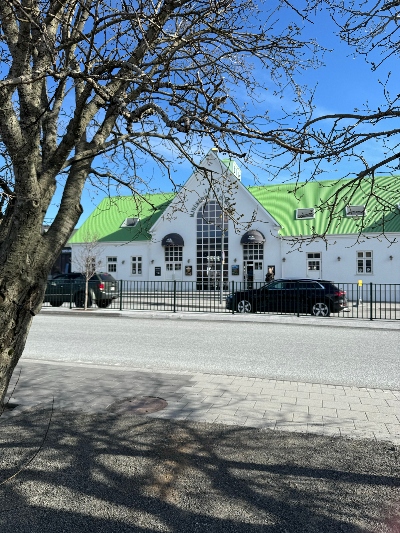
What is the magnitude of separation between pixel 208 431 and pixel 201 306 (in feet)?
48.1

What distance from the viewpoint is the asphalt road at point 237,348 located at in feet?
25.1

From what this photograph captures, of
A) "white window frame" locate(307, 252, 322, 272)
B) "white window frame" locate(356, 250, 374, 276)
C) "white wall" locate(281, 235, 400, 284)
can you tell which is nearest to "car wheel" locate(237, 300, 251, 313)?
"white wall" locate(281, 235, 400, 284)

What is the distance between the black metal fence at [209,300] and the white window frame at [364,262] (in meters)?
11.9

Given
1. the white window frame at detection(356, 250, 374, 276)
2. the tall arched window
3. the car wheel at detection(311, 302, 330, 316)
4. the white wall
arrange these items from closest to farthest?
the car wheel at detection(311, 302, 330, 316)
the white wall
the white window frame at detection(356, 250, 374, 276)
the tall arched window

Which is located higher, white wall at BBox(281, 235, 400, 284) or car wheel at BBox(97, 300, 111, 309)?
white wall at BBox(281, 235, 400, 284)

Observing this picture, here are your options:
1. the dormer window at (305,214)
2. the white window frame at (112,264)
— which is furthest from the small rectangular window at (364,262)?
the white window frame at (112,264)

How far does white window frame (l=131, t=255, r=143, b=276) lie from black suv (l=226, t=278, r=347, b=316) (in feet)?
71.8

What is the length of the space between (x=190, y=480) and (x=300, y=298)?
13.8 meters

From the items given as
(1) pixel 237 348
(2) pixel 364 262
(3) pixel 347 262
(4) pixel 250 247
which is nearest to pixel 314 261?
(3) pixel 347 262

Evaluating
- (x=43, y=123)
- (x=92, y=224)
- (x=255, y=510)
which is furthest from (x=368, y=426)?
(x=92, y=224)

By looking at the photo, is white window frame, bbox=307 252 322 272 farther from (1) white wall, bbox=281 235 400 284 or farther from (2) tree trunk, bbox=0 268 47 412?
(2) tree trunk, bbox=0 268 47 412

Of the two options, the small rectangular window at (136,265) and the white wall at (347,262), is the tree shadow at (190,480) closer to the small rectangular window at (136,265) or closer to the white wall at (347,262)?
the white wall at (347,262)

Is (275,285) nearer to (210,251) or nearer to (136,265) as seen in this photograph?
(210,251)

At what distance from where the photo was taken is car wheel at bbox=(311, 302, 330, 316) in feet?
54.5
